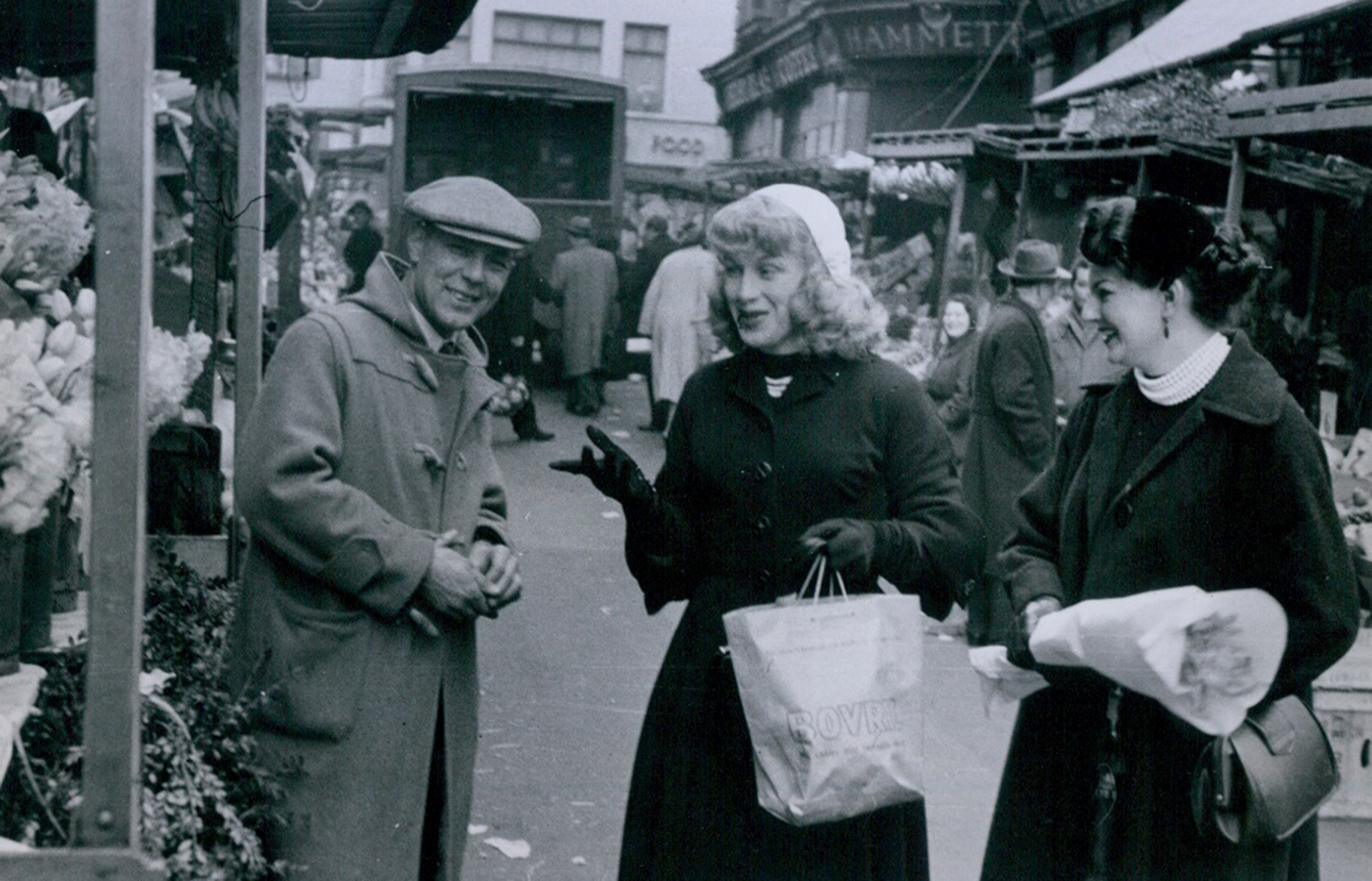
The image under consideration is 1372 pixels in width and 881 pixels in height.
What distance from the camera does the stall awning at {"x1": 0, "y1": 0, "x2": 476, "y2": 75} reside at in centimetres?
498

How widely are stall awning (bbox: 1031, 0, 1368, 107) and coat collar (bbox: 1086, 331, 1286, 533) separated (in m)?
6.69

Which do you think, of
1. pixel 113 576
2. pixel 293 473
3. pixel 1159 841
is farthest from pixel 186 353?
pixel 1159 841

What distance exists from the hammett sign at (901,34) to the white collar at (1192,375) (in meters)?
24.2

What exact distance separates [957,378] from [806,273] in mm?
5535

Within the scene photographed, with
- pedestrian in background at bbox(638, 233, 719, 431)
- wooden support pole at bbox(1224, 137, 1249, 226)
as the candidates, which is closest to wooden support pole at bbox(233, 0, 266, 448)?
wooden support pole at bbox(1224, 137, 1249, 226)

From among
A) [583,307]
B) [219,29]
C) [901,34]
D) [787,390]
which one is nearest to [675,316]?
[583,307]

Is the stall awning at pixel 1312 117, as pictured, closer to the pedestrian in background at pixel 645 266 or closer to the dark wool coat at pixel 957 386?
the dark wool coat at pixel 957 386

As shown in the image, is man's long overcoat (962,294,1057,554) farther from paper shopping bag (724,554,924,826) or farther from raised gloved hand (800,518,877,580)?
paper shopping bag (724,554,924,826)

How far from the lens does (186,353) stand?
13.9 feet

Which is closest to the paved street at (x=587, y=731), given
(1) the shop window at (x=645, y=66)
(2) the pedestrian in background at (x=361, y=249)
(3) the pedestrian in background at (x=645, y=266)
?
(2) the pedestrian in background at (x=361, y=249)

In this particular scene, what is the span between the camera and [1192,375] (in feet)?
10.2

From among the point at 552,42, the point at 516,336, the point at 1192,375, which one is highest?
the point at 552,42

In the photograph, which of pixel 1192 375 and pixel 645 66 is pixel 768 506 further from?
pixel 645 66

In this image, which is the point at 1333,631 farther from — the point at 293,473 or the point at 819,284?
the point at 293,473
